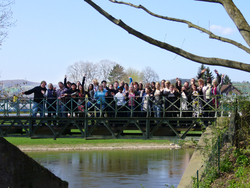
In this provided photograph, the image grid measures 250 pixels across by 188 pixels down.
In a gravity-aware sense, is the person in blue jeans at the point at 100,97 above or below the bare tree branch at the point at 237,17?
below

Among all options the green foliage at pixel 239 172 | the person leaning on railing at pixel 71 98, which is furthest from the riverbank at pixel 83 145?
the green foliage at pixel 239 172

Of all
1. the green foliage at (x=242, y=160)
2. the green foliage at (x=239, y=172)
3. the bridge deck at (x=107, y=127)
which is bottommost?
the green foliage at (x=239, y=172)

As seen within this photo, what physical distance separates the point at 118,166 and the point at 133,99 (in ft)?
40.2

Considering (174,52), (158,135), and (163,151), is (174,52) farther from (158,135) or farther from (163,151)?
(163,151)

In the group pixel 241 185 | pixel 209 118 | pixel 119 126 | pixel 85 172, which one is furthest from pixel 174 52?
pixel 85 172

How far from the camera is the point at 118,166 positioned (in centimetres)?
2538

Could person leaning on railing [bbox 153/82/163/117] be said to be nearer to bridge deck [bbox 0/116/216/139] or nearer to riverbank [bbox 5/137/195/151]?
bridge deck [bbox 0/116/216/139]

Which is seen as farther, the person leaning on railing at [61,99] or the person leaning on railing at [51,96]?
the person leaning on railing at [51,96]

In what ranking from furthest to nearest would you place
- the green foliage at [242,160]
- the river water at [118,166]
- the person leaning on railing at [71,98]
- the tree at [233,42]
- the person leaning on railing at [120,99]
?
1. the river water at [118,166]
2. the person leaning on railing at [71,98]
3. the person leaning on railing at [120,99]
4. the green foliage at [242,160]
5. the tree at [233,42]

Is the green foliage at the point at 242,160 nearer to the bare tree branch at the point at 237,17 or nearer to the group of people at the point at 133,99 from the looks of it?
the bare tree branch at the point at 237,17

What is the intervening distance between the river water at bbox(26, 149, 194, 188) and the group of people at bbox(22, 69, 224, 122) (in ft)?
18.9

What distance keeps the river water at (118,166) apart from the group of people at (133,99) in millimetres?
5762

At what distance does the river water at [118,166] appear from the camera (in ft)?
66.8

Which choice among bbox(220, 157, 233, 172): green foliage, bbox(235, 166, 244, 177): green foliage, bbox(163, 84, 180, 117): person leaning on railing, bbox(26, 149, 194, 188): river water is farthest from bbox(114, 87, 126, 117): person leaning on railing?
bbox(235, 166, 244, 177): green foliage
